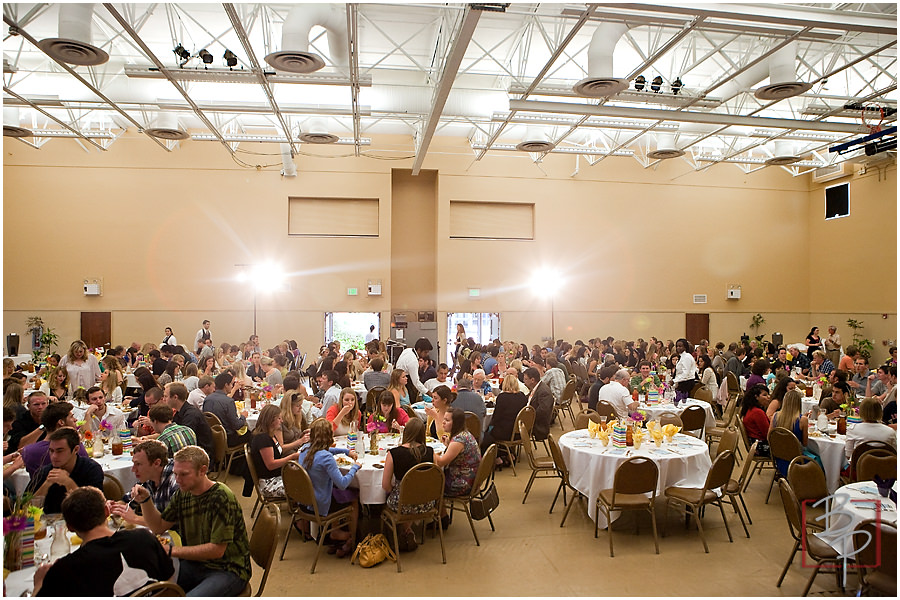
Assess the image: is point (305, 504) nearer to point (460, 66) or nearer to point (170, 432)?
point (170, 432)

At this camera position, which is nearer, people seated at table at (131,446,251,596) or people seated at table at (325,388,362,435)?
people seated at table at (131,446,251,596)

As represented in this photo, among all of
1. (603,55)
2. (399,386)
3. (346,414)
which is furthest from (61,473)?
(603,55)

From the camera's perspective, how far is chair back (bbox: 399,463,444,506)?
15.3 ft

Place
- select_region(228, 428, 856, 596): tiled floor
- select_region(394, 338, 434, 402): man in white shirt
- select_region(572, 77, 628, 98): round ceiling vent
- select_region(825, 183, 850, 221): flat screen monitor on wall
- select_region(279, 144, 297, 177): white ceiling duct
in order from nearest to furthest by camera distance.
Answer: select_region(228, 428, 856, 596): tiled floor
select_region(572, 77, 628, 98): round ceiling vent
select_region(394, 338, 434, 402): man in white shirt
select_region(279, 144, 297, 177): white ceiling duct
select_region(825, 183, 850, 221): flat screen monitor on wall

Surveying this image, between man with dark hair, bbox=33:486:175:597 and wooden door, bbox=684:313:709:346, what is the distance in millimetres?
17174

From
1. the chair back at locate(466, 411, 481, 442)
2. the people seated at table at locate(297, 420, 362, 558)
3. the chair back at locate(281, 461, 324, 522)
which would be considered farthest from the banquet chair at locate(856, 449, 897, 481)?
the chair back at locate(281, 461, 324, 522)

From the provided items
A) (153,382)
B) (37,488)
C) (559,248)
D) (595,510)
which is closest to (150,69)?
(153,382)

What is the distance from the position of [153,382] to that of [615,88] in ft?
25.5

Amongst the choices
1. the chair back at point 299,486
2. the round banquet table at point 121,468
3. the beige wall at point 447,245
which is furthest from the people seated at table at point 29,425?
the beige wall at point 447,245

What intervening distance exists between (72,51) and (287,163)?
7940 millimetres

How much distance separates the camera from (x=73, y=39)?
7203 mm

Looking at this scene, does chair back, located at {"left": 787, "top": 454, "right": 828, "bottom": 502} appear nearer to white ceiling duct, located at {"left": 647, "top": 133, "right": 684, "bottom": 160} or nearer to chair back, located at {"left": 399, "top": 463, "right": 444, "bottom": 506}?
chair back, located at {"left": 399, "top": 463, "right": 444, "bottom": 506}

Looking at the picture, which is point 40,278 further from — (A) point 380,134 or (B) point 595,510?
(B) point 595,510

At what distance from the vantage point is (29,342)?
1541 cm
